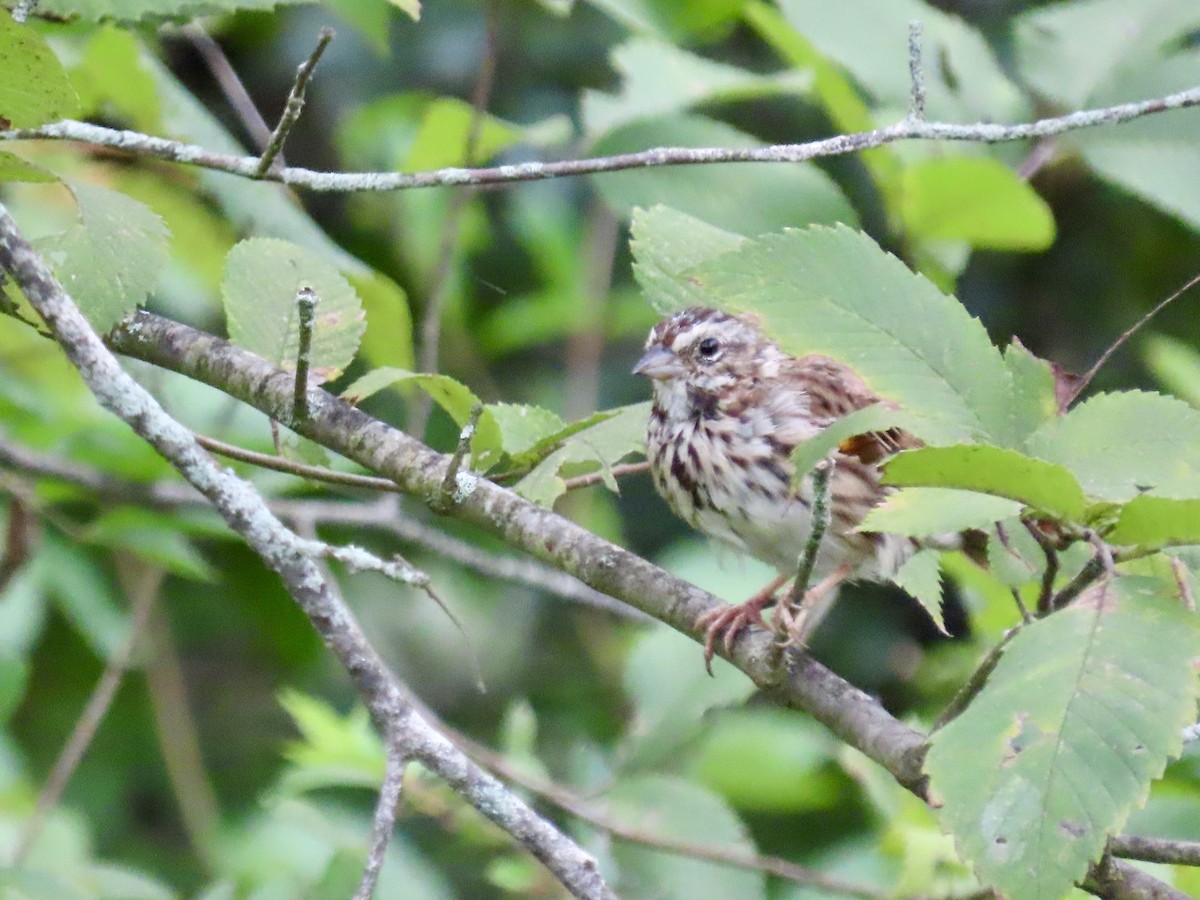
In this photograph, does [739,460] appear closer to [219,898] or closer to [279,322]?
[279,322]

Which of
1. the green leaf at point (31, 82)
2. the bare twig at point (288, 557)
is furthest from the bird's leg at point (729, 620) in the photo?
the green leaf at point (31, 82)

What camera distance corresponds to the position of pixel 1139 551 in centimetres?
149

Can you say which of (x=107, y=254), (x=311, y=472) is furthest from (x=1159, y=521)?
(x=107, y=254)

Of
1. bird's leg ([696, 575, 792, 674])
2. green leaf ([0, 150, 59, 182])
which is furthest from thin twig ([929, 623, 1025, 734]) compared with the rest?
green leaf ([0, 150, 59, 182])

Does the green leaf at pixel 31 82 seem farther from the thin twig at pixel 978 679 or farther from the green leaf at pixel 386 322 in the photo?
the green leaf at pixel 386 322

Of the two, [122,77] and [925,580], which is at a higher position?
[122,77]

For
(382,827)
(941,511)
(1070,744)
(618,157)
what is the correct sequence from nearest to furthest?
1. (1070,744)
2. (941,511)
3. (382,827)
4. (618,157)

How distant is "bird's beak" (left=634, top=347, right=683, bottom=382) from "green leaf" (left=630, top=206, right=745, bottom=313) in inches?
36.8

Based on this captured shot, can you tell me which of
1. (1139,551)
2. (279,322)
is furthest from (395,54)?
(1139,551)

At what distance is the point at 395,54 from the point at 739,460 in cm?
391

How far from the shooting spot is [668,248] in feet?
7.70

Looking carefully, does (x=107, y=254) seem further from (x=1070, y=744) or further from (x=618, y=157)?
(x=1070, y=744)

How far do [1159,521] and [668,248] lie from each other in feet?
3.62

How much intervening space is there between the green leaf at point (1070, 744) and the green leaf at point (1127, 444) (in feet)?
0.47
